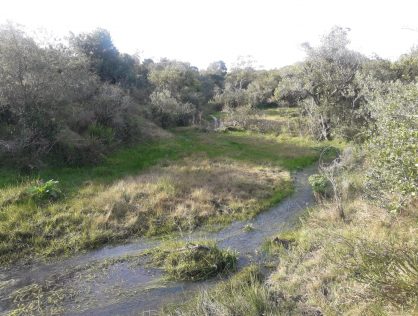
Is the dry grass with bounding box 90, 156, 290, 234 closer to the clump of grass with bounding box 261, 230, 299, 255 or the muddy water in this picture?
the muddy water

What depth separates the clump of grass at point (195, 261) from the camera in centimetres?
1082

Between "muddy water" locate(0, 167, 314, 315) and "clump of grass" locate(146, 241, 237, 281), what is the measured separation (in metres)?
0.33

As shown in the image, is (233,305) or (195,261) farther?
(195,261)

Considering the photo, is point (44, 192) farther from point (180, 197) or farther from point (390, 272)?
point (390, 272)

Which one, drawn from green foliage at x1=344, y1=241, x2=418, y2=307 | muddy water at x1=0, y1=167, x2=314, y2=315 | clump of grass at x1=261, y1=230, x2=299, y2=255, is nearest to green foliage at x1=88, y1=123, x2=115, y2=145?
muddy water at x1=0, y1=167, x2=314, y2=315

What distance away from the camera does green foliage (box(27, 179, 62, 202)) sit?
15.4 m

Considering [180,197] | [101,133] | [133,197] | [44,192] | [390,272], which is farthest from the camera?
[101,133]

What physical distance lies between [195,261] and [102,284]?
2747 mm

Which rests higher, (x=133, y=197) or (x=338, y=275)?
(x=133, y=197)

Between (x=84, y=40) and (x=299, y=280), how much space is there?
116 feet

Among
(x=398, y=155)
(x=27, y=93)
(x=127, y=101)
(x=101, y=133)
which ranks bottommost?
(x=398, y=155)

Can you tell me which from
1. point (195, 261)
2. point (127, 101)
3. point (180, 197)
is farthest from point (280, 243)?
point (127, 101)

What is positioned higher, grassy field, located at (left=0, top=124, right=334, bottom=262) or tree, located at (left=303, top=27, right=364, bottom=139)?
tree, located at (left=303, top=27, right=364, bottom=139)

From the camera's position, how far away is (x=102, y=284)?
10.6 metres
